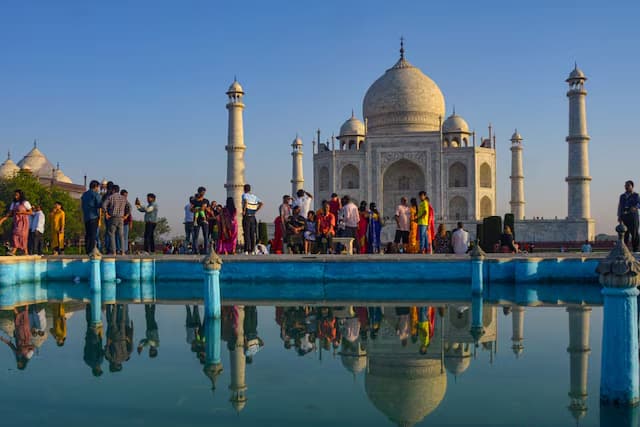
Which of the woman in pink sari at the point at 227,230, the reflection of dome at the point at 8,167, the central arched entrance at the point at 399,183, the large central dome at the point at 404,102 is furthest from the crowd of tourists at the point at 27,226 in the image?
the reflection of dome at the point at 8,167

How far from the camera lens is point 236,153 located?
2803cm

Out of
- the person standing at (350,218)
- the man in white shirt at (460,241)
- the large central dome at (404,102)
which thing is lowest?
the man in white shirt at (460,241)

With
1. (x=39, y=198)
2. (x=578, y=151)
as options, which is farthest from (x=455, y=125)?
(x=39, y=198)

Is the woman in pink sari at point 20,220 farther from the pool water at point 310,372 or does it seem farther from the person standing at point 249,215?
the pool water at point 310,372

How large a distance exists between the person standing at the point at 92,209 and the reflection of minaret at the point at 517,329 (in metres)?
6.83

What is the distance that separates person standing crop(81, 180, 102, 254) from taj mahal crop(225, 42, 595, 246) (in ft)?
56.1

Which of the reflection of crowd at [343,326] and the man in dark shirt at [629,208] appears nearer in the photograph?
the reflection of crowd at [343,326]

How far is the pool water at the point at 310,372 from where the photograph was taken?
3.47m

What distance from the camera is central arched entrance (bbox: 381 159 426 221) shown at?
3409 cm

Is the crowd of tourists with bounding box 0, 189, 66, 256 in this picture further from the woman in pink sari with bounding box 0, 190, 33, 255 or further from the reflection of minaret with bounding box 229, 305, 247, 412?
the reflection of minaret with bounding box 229, 305, 247, 412

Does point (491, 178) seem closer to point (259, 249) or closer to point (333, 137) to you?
point (333, 137)

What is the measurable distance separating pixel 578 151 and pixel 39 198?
22.7 meters

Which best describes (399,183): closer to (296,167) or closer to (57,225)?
(296,167)

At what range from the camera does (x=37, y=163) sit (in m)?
45.7
